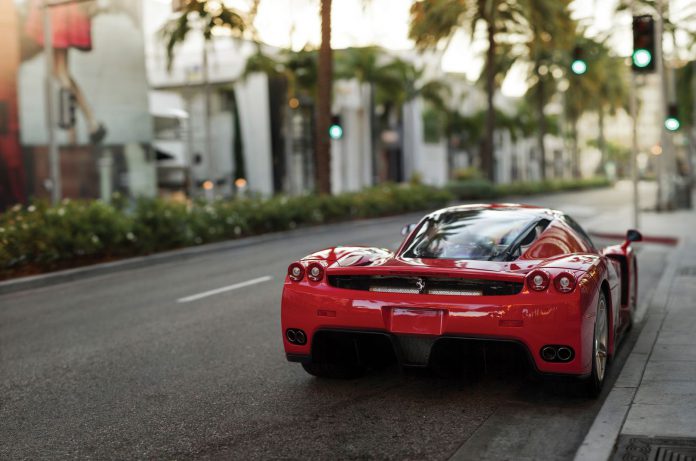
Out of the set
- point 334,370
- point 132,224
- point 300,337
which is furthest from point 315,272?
point 132,224

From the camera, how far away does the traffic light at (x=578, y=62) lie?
55.4ft

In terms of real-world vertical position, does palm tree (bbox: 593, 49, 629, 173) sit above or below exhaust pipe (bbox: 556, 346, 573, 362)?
above

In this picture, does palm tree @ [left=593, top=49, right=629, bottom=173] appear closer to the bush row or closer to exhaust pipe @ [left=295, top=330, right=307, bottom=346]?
the bush row

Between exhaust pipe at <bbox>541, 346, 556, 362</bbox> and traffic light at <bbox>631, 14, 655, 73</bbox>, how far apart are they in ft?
32.5

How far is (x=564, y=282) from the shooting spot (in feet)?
17.2

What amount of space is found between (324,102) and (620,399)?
19.4m

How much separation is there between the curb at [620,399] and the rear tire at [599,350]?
0.35ft

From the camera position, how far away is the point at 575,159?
242 ft

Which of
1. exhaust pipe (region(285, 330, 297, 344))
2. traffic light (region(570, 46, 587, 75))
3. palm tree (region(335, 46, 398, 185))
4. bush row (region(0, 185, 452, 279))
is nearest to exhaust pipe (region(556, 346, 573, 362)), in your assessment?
exhaust pipe (region(285, 330, 297, 344))

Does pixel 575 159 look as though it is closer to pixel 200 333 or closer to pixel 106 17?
pixel 106 17

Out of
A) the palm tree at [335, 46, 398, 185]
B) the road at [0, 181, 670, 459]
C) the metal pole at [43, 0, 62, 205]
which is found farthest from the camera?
the palm tree at [335, 46, 398, 185]

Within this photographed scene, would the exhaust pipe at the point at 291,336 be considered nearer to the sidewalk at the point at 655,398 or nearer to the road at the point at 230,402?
the road at the point at 230,402

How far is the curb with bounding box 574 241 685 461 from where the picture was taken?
4473mm

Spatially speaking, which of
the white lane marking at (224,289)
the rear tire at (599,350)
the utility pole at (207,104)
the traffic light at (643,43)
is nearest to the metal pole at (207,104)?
the utility pole at (207,104)
